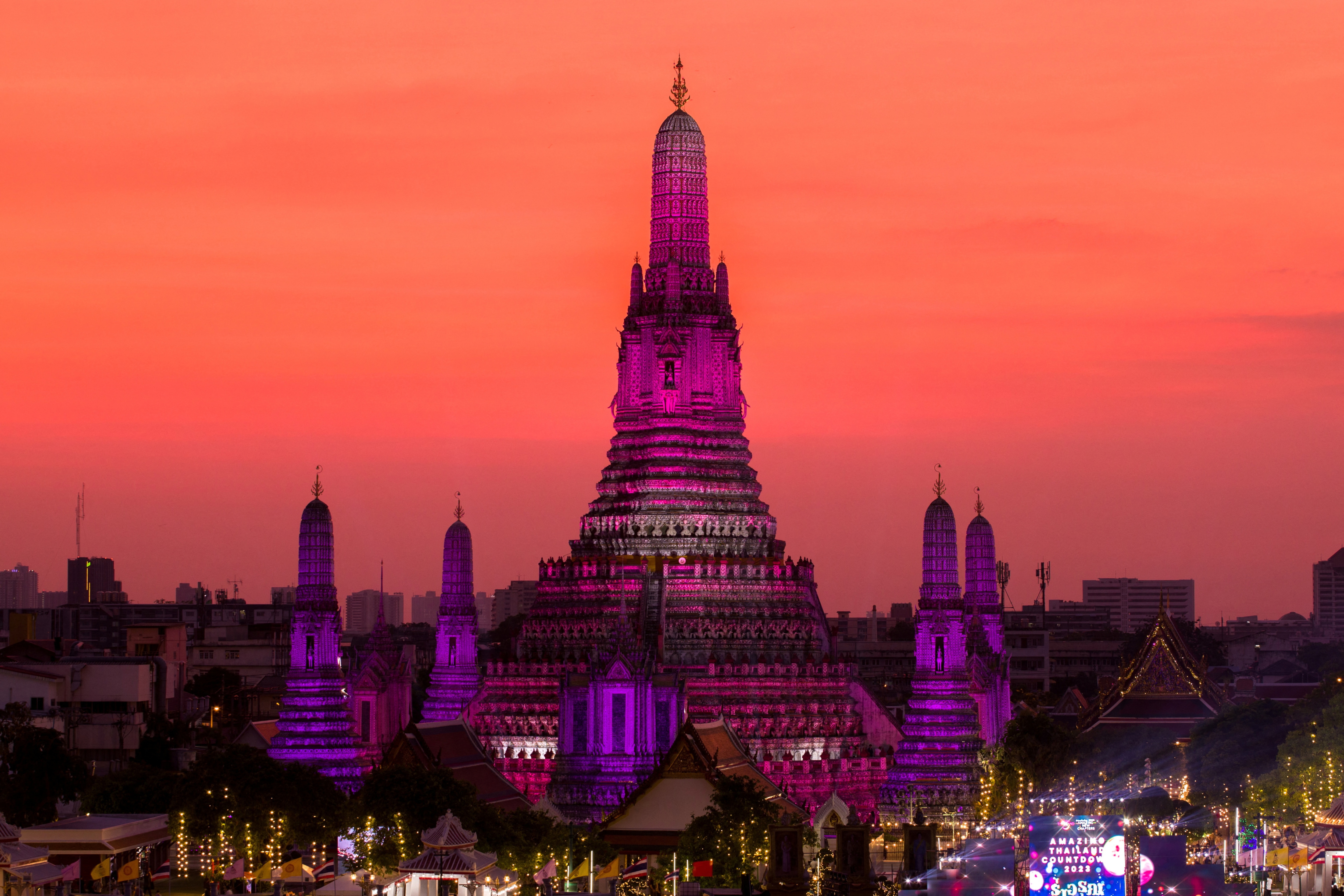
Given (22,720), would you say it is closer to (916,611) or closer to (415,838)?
(415,838)

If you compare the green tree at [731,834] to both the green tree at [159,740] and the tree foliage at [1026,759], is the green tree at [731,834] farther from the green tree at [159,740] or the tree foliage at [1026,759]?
the green tree at [159,740]

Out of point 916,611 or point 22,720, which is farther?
point 916,611

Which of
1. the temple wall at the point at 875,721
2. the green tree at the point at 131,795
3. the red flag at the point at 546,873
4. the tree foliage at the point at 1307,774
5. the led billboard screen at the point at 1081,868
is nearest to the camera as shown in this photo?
the led billboard screen at the point at 1081,868

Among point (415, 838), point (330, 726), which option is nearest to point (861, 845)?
point (415, 838)

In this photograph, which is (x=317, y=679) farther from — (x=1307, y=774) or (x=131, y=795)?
(x=1307, y=774)

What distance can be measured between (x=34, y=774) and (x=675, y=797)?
24630 mm

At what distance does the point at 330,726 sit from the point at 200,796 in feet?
46.5

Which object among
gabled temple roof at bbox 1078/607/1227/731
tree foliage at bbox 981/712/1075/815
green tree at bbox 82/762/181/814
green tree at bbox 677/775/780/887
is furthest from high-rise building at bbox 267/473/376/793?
gabled temple roof at bbox 1078/607/1227/731

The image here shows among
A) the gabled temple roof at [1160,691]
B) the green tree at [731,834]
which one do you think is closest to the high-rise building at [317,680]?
the green tree at [731,834]

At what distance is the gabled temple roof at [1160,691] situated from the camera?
486 ft

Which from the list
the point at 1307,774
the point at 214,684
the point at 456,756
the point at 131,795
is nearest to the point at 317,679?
the point at 456,756

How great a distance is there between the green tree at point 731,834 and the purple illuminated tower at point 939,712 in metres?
16.5

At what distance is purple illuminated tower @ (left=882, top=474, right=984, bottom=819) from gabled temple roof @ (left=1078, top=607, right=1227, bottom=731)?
3403 cm

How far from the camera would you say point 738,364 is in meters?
119
